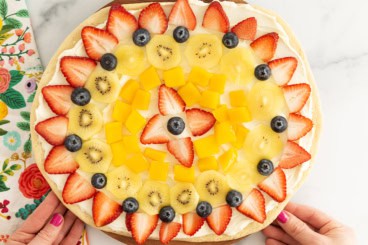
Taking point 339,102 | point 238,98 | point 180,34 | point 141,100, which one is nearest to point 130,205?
point 141,100

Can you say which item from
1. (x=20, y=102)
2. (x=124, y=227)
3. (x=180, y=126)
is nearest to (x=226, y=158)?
(x=180, y=126)

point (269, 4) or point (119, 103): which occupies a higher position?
point (269, 4)

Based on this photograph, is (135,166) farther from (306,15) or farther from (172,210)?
(306,15)

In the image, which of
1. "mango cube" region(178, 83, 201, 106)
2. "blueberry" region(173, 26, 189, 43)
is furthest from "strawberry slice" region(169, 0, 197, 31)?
"mango cube" region(178, 83, 201, 106)

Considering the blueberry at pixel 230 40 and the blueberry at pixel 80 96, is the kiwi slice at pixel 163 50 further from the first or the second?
the blueberry at pixel 80 96

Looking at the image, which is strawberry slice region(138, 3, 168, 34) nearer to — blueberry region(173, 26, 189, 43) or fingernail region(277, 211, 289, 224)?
blueberry region(173, 26, 189, 43)

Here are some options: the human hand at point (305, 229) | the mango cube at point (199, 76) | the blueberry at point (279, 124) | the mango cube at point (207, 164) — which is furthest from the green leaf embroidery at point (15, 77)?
the human hand at point (305, 229)
